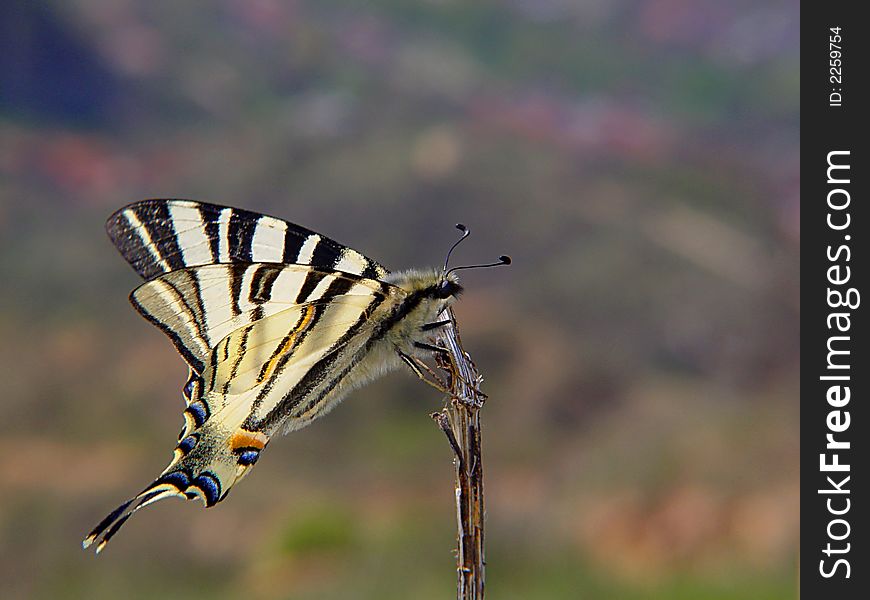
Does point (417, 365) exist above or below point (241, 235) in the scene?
below

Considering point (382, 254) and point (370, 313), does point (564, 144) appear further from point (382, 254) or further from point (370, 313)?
point (370, 313)

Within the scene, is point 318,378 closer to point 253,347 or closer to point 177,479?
point 253,347

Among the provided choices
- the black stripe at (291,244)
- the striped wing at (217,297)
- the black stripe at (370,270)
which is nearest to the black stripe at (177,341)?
the striped wing at (217,297)

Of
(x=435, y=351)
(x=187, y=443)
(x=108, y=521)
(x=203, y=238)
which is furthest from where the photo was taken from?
(x=203, y=238)

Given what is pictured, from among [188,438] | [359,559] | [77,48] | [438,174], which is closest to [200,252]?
[188,438]

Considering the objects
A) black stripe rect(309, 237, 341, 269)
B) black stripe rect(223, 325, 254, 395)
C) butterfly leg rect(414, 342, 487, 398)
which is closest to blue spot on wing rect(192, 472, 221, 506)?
black stripe rect(223, 325, 254, 395)

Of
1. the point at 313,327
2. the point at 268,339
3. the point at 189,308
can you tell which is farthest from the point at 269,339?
the point at 189,308

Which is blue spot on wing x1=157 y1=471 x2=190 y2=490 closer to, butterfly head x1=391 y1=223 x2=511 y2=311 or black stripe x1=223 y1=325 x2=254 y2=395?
black stripe x1=223 y1=325 x2=254 y2=395
